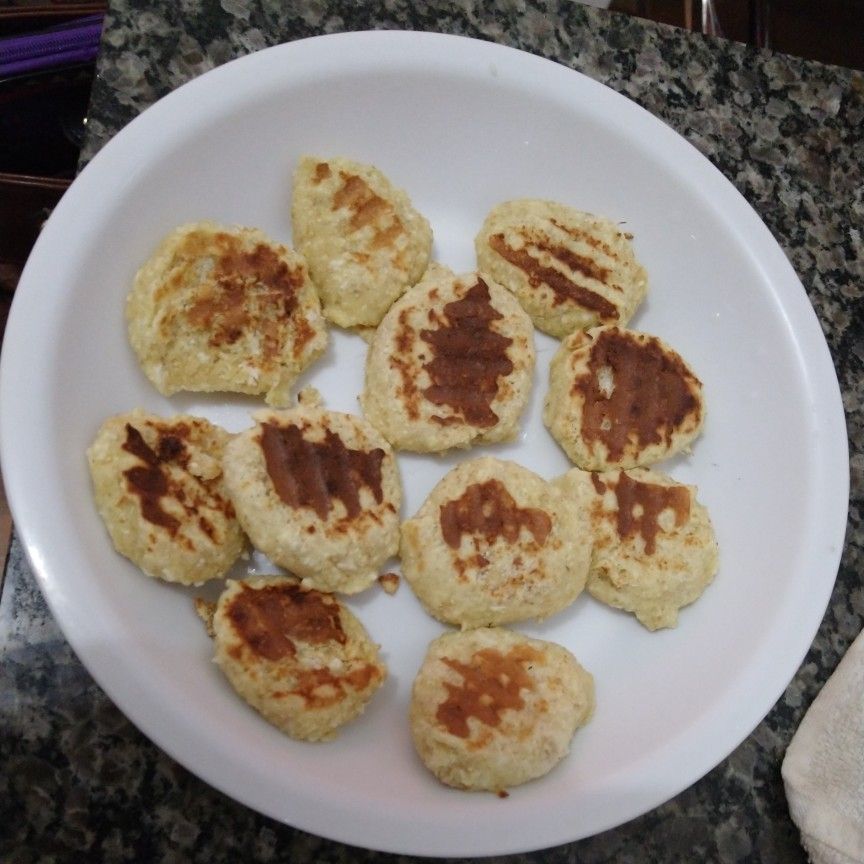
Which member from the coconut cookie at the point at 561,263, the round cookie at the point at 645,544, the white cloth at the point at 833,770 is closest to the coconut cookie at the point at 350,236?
the coconut cookie at the point at 561,263

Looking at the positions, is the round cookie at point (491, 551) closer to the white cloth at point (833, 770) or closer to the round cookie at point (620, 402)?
the round cookie at point (620, 402)

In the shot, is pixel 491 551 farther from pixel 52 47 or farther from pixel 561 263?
pixel 52 47

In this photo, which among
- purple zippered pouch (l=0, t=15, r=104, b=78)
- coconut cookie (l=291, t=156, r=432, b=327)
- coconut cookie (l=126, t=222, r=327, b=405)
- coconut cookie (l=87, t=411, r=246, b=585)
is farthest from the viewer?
purple zippered pouch (l=0, t=15, r=104, b=78)

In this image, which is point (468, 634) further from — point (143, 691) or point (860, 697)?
point (860, 697)

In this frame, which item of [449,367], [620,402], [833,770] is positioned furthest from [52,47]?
[833,770]

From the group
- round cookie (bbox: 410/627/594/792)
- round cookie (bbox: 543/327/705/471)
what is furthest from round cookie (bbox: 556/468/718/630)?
round cookie (bbox: 410/627/594/792)

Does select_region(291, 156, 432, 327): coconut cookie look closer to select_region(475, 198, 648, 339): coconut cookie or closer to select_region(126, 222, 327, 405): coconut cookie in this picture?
select_region(126, 222, 327, 405): coconut cookie
